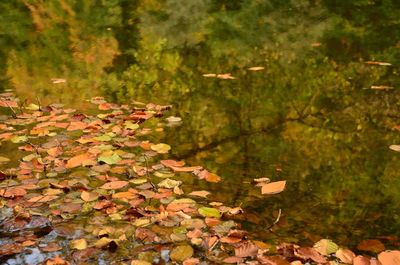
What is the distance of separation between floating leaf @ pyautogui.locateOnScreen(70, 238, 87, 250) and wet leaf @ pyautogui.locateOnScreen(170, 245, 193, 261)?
442mm

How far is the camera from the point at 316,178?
9.71 ft

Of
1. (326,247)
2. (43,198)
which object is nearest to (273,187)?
(326,247)

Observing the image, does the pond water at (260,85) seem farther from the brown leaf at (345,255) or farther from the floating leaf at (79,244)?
the floating leaf at (79,244)

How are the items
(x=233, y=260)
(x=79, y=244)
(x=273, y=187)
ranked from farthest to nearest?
(x=273, y=187)
(x=79, y=244)
(x=233, y=260)

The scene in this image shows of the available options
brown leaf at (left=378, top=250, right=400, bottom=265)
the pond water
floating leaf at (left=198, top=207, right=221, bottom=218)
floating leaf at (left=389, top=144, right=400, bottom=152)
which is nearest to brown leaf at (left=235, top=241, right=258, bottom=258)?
the pond water

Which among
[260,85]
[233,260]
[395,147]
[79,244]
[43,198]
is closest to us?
[233,260]

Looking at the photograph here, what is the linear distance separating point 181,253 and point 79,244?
1.68 ft

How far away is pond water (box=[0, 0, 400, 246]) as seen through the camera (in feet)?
8.98

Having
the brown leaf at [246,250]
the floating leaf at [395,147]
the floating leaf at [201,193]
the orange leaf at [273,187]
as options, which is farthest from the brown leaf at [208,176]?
the floating leaf at [395,147]

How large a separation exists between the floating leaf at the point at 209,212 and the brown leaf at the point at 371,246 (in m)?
0.75

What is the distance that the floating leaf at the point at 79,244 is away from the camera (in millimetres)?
2230

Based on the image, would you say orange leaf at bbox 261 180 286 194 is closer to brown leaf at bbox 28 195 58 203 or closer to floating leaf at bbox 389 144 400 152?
floating leaf at bbox 389 144 400 152

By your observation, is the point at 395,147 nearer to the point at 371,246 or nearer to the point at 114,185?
the point at 371,246

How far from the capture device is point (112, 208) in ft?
8.48
